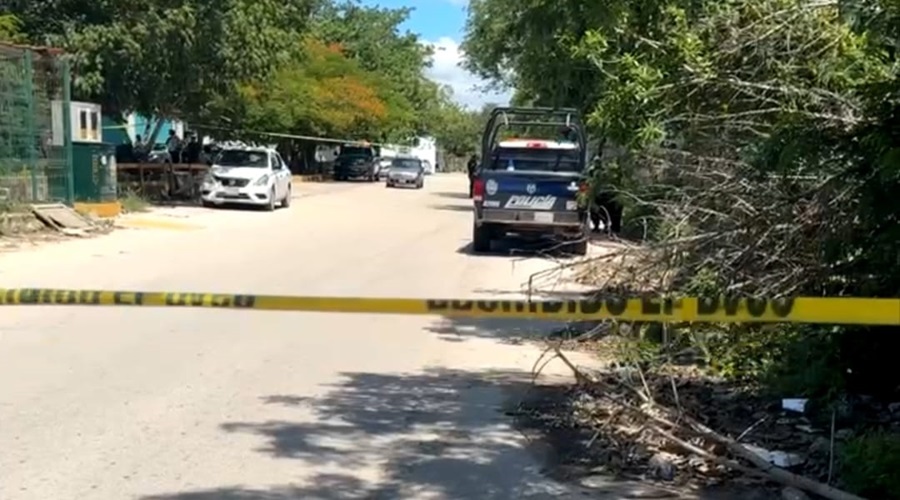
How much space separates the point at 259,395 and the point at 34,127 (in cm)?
1468

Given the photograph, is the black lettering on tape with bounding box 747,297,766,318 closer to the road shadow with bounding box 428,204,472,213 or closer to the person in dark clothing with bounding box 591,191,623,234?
the person in dark clothing with bounding box 591,191,623,234

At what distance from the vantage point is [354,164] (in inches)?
2314

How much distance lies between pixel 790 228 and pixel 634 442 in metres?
2.28

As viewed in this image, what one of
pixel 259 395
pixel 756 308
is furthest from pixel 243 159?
pixel 756 308

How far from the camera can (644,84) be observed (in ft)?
29.5

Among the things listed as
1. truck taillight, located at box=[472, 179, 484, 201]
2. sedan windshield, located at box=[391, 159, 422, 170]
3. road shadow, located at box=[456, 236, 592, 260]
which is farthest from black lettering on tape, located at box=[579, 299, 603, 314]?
sedan windshield, located at box=[391, 159, 422, 170]

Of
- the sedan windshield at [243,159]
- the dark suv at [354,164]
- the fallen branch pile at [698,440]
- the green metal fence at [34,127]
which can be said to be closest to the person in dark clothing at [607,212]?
the fallen branch pile at [698,440]

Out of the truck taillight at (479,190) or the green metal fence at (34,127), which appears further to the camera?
the green metal fence at (34,127)

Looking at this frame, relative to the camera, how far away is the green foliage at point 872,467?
4910 mm

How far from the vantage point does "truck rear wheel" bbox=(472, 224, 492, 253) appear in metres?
18.4

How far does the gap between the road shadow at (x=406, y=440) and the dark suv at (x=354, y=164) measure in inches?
2006

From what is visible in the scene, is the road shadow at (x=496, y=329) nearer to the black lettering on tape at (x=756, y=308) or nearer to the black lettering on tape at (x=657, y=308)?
the black lettering on tape at (x=657, y=308)

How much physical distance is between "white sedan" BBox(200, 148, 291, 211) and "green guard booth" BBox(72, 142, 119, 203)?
195 inches

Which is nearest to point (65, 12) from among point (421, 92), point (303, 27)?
point (303, 27)
